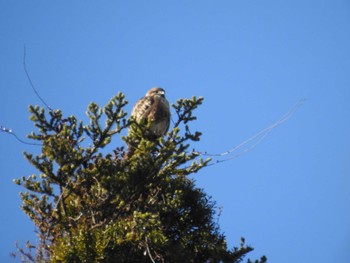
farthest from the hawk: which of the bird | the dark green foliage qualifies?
the dark green foliage

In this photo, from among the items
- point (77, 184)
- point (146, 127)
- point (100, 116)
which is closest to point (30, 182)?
point (77, 184)

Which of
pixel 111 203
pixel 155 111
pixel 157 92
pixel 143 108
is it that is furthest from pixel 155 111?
pixel 111 203

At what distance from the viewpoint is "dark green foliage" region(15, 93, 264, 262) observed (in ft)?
22.7

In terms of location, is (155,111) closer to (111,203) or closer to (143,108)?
(143,108)

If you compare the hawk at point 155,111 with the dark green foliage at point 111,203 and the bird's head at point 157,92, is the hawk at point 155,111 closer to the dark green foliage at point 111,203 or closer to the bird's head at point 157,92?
the bird's head at point 157,92

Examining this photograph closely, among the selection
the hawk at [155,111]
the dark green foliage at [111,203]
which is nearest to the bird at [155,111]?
the hawk at [155,111]

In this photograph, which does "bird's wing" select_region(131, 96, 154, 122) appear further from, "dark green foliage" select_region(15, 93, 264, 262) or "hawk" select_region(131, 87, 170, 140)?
"dark green foliage" select_region(15, 93, 264, 262)

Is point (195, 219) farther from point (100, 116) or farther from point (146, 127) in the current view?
point (100, 116)

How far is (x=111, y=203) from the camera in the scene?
7.54 m

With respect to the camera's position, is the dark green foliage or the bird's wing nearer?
the dark green foliage

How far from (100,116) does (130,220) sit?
59.5 inches

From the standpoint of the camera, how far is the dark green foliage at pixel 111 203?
6926mm

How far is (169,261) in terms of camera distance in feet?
24.6

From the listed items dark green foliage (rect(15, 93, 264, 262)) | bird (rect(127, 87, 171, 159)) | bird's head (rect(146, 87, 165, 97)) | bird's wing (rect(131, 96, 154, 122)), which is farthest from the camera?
bird's head (rect(146, 87, 165, 97))
